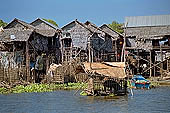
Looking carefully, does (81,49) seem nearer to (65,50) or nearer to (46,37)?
(65,50)

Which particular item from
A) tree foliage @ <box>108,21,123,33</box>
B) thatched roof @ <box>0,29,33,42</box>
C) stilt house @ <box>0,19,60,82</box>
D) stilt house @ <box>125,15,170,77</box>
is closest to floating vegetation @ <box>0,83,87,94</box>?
stilt house @ <box>0,19,60,82</box>

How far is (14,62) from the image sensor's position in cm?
3572

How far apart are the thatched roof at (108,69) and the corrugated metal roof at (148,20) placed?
976 inches

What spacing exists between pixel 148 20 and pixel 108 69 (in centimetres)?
2796

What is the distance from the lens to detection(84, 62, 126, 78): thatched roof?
2195cm

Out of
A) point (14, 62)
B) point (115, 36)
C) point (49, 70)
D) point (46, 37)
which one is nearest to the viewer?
point (49, 70)

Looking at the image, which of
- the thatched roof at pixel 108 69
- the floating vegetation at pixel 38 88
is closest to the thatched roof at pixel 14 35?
the floating vegetation at pixel 38 88

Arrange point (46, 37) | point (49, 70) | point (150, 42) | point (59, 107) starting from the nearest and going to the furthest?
point (59, 107), point (49, 70), point (46, 37), point (150, 42)

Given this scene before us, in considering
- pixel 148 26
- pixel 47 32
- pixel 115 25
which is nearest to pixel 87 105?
pixel 47 32

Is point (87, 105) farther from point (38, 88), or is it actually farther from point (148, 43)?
point (148, 43)

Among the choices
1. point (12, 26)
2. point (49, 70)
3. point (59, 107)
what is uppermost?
point (12, 26)

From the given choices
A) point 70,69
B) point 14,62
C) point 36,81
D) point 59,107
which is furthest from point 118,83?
point 14,62

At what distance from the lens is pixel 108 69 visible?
22438 millimetres

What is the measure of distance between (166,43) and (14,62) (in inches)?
840
